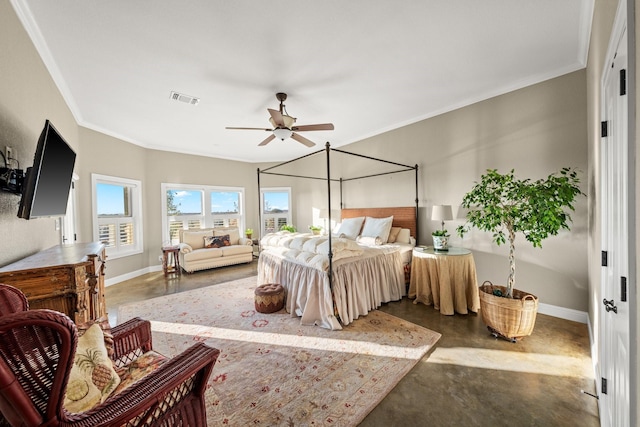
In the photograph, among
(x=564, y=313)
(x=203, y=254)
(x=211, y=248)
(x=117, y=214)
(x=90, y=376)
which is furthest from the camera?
(x=211, y=248)

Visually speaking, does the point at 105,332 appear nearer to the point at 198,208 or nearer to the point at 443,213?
the point at 443,213

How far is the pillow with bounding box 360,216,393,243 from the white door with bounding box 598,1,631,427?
2.60 metres

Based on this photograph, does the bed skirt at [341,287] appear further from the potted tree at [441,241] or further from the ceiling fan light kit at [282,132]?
the ceiling fan light kit at [282,132]

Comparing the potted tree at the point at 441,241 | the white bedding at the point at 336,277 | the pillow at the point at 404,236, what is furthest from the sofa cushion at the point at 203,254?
the potted tree at the point at 441,241

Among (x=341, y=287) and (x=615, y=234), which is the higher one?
(x=615, y=234)

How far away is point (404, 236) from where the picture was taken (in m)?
4.19

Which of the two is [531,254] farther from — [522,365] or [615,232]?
[615,232]

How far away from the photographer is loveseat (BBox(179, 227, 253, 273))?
5270 mm

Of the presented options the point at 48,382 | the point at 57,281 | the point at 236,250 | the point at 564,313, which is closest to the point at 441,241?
the point at 564,313

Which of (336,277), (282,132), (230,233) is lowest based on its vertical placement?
(336,277)

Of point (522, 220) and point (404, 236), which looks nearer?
point (522, 220)

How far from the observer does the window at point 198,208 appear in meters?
5.89

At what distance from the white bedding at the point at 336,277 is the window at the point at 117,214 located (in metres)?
3.35

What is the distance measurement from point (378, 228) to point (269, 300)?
6.92 feet
